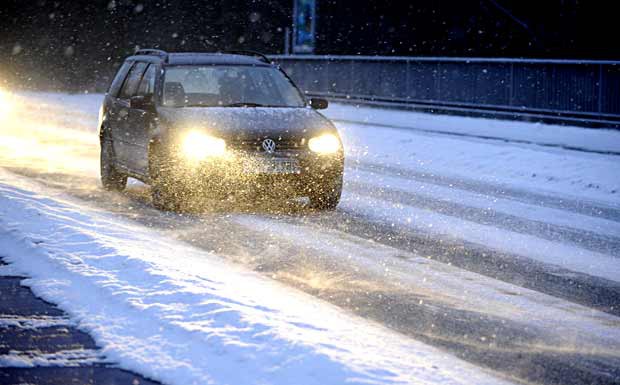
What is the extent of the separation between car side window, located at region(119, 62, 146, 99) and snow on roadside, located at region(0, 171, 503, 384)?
4012mm

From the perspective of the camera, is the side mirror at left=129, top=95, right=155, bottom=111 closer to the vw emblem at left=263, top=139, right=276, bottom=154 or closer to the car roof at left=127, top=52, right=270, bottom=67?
the car roof at left=127, top=52, right=270, bottom=67

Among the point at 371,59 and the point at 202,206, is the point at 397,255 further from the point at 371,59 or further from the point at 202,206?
the point at 371,59

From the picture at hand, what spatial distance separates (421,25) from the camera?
33.8 meters

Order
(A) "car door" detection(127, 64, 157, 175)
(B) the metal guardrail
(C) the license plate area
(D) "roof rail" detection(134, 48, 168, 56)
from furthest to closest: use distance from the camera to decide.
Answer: (B) the metal guardrail < (D) "roof rail" detection(134, 48, 168, 56) < (A) "car door" detection(127, 64, 157, 175) < (C) the license plate area

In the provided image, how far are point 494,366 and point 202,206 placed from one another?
6.20 meters

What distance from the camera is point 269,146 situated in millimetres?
11055

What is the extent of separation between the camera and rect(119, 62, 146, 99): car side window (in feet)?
42.8

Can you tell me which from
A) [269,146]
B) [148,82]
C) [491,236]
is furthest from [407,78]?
[491,236]

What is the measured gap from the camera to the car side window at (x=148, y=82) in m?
12.5

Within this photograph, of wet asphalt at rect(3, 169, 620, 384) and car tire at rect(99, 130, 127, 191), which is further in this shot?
car tire at rect(99, 130, 127, 191)

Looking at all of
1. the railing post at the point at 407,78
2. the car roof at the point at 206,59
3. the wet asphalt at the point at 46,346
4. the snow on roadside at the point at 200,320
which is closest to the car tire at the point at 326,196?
the car roof at the point at 206,59

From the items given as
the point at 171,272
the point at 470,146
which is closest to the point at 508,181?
the point at 470,146

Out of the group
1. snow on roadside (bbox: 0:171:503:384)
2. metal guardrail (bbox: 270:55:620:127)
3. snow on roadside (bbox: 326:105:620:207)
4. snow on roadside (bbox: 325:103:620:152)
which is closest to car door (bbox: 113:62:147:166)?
snow on roadside (bbox: 0:171:503:384)

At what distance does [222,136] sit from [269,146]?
1.51ft
